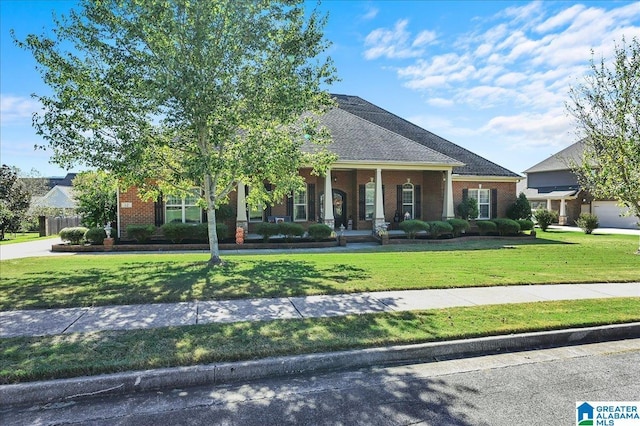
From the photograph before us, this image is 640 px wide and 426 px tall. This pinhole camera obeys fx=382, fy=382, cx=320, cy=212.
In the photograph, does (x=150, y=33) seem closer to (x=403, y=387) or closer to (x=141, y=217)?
(x=403, y=387)

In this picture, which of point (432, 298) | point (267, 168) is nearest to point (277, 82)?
point (267, 168)

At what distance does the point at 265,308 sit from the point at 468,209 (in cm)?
1923

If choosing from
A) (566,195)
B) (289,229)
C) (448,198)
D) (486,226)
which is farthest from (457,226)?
(566,195)

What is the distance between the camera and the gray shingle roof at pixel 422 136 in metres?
24.8

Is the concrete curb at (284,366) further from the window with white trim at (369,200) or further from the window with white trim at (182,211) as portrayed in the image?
the window with white trim at (369,200)

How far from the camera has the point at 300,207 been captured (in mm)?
20828

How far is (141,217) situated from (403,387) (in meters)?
17.0

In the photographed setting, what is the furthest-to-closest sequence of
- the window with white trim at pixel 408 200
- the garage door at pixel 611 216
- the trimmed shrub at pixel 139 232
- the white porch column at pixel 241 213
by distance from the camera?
the garage door at pixel 611 216 < the window with white trim at pixel 408 200 < the white porch column at pixel 241 213 < the trimmed shrub at pixel 139 232

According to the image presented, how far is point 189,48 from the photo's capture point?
31.9ft

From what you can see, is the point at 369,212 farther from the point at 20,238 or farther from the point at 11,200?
the point at 11,200

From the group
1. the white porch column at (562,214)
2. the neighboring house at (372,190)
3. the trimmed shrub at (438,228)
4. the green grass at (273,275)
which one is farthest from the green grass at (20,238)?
the white porch column at (562,214)

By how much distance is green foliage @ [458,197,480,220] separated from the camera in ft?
75.5

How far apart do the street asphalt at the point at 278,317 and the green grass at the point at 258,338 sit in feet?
0.55

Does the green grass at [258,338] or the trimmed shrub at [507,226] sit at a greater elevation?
the trimmed shrub at [507,226]
